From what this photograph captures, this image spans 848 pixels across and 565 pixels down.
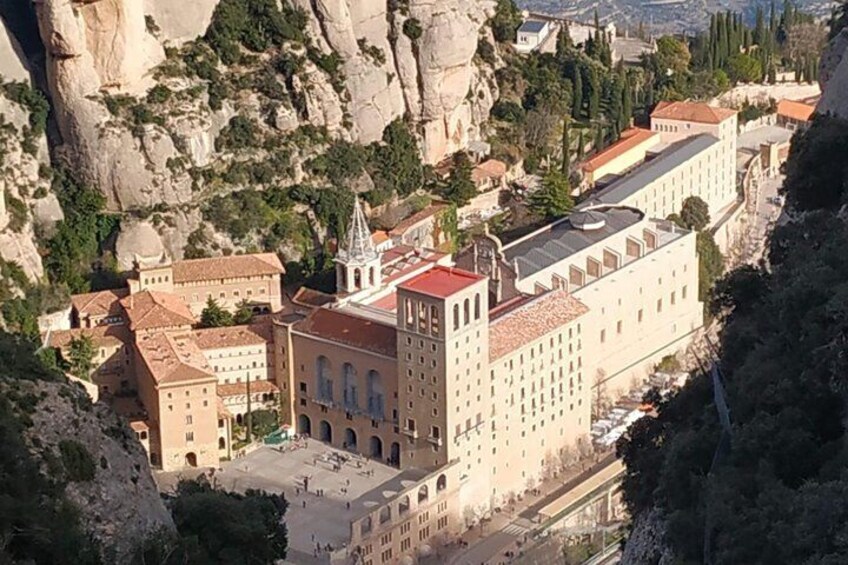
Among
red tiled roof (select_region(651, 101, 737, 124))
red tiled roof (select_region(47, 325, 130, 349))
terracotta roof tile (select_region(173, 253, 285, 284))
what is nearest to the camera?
red tiled roof (select_region(47, 325, 130, 349))

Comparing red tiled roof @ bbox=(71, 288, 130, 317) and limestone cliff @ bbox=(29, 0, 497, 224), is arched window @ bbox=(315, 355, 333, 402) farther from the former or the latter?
limestone cliff @ bbox=(29, 0, 497, 224)

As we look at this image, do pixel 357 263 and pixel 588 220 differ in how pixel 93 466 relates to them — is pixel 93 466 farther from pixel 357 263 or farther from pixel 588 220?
pixel 588 220

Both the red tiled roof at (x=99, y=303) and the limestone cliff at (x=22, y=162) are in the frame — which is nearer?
the red tiled roof at (x=99, y=303)

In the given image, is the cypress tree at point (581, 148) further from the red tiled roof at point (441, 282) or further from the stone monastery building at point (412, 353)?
the red tiled roof at point (441, 282)

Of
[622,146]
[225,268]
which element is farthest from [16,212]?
[622,146]

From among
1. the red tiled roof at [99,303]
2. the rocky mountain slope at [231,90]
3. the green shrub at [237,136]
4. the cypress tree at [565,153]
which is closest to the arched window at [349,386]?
the red tiled roof at [99,303]

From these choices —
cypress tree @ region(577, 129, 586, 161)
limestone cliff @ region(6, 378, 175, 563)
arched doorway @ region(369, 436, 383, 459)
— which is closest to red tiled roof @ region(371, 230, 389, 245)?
arched doorway @ region(369, 436, 383, 459)
